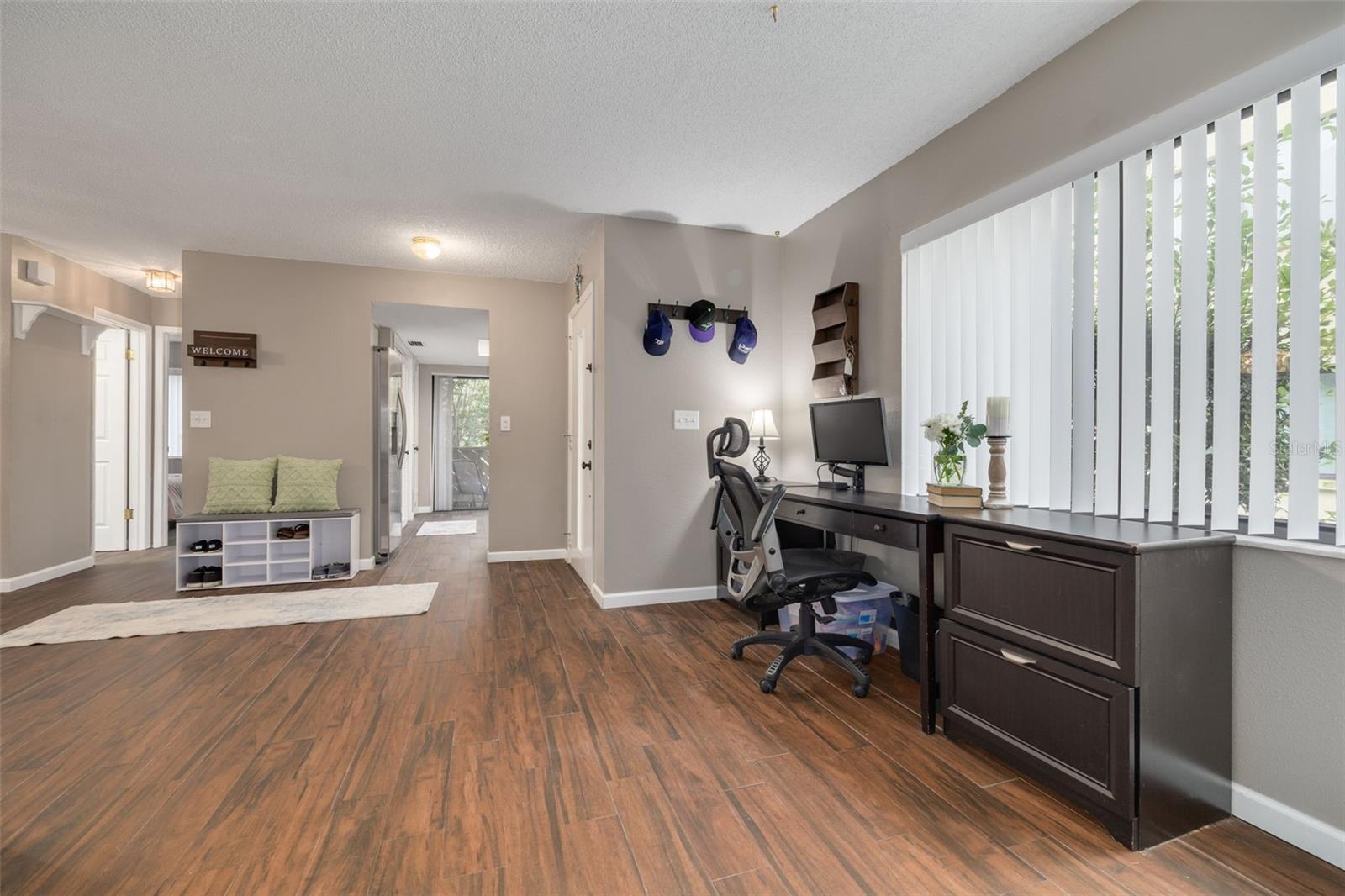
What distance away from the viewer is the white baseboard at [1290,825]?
1477 mm

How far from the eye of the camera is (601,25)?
6.78 feet

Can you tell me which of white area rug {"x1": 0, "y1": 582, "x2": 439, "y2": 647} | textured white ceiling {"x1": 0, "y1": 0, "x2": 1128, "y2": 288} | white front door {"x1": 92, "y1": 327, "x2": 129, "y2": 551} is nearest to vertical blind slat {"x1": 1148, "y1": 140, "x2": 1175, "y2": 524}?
textured white ceiling {"x1": 0, "y1": 0, "x2": 1128, "y2": 288}

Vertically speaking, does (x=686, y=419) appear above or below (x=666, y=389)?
below

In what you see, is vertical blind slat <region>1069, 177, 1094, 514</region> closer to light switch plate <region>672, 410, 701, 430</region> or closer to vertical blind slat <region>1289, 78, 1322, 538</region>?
vertical blind slat <region>1289, 78, 1322, 538</region>

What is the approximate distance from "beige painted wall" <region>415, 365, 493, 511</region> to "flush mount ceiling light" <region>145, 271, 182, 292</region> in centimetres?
363

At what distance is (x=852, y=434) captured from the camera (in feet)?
10.3

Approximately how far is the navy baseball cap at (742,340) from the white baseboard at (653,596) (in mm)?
1605

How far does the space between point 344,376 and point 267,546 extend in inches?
57.8

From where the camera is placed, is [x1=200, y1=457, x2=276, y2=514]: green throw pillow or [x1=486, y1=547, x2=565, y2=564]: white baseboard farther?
[x1=486, y1=547, x2=565, y2=564]: white baseboard

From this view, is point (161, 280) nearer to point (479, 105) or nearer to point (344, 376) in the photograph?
point (344, 376)

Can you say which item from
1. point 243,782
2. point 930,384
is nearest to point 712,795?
point 243,782

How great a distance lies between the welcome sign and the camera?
14.8 ft

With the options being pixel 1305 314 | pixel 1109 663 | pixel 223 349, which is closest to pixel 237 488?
pixel 223 349

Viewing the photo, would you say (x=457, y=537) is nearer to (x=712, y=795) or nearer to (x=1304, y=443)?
(x=712, y=795)
